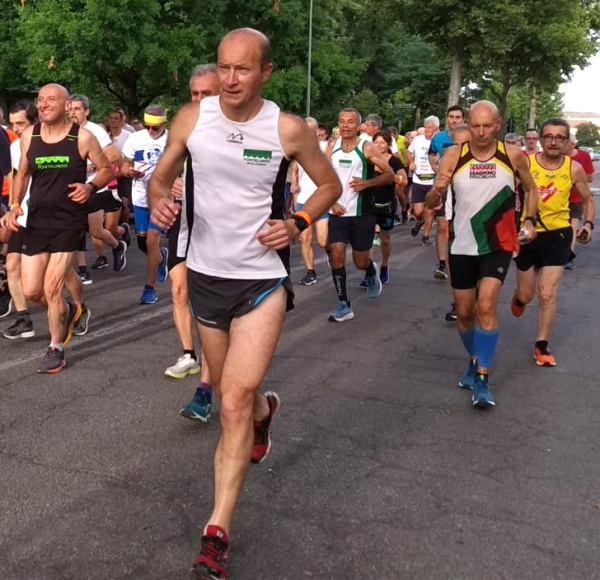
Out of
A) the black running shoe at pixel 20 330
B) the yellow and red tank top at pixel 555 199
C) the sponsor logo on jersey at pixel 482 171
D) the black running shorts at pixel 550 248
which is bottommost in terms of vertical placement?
the black running shoe at pixel 20 330

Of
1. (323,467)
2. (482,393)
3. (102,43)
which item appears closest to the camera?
(323,467)

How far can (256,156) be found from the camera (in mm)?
3271

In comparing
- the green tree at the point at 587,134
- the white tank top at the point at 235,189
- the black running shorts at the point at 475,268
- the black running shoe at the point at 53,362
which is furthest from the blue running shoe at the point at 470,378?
the green tree at the point at 587,134

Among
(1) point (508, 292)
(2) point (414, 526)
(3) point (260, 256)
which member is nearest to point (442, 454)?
(2) point (414, 526)

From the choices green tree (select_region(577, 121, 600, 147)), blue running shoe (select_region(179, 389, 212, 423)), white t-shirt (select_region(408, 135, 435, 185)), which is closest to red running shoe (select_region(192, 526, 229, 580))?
blue running shoe (select_region(179, 389, 212, 423))

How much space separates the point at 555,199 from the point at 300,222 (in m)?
3.70

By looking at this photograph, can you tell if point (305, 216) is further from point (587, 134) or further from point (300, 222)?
point (587, 134)

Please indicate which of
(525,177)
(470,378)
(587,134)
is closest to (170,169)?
(525,177)

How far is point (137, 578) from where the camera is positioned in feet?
10.0

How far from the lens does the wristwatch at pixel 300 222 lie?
11.1 ft

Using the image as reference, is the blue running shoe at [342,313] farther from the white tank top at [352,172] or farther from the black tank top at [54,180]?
the black tank top at [54,180]

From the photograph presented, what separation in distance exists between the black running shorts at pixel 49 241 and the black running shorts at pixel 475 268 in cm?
270

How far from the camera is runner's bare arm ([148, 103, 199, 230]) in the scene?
327cm

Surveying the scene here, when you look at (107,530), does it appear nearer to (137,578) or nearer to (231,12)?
(137,578)
